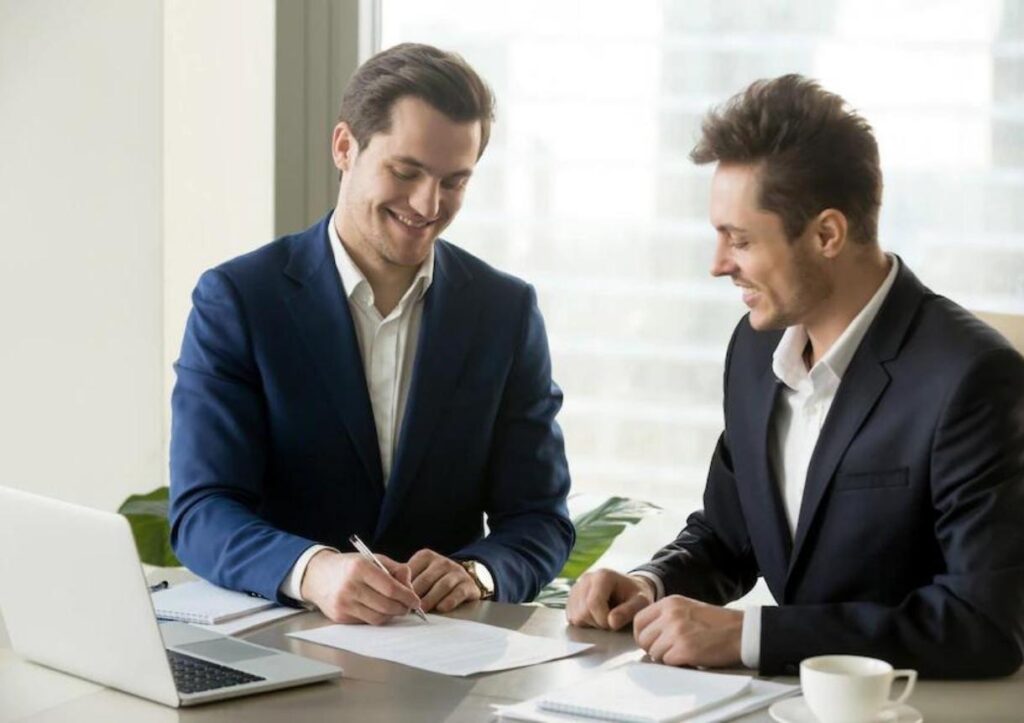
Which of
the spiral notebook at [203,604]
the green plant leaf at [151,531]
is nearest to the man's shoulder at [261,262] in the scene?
the spiral notebook at [203,604]

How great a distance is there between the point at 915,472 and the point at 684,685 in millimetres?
465

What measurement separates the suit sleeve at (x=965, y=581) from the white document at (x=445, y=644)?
0.31m

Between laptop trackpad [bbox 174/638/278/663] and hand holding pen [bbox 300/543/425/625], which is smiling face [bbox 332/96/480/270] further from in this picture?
laptop trackpad [bbox 174/638/278/663]

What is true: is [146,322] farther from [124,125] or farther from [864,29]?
[864,29]

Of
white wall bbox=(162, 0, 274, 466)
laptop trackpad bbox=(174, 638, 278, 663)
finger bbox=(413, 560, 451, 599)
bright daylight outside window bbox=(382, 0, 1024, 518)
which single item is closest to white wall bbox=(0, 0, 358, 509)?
white wall bbox=(162, 0, 274, 466)

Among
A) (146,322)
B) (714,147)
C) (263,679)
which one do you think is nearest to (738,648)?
(263,679)

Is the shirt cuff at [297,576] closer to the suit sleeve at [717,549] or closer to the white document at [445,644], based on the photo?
the white document at [445,644]

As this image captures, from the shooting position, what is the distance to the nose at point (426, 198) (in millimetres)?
2586

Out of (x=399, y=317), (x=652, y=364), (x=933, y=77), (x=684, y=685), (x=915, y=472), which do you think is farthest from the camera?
(x=652, y=364)

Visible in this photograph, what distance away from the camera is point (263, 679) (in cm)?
186

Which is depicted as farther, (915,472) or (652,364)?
(652,364)

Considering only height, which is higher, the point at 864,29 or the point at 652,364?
the point at 864,29

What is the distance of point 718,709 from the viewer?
176cm

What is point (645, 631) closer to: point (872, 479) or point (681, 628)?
point (681, 628)
